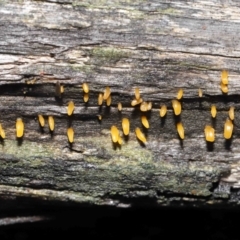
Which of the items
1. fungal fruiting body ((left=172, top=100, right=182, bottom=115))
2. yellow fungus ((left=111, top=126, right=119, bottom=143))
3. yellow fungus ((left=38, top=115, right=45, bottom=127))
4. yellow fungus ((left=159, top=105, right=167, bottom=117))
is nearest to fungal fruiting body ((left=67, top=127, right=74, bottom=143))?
yellow fungus ((left=38, top=115, right=45, bottom=127))

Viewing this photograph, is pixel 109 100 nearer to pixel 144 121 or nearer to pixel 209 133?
pixel 144 121

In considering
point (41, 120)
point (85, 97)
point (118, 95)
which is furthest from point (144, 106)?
point (41, 120)

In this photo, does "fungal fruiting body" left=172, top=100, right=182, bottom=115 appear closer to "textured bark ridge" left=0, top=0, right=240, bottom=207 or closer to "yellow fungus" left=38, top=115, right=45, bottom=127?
"textured bark ridge" left=0, top=0, right=240, bottom=207

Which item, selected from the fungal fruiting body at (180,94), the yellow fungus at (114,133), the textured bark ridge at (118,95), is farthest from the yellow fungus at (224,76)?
the yellow fungus at (114,133)

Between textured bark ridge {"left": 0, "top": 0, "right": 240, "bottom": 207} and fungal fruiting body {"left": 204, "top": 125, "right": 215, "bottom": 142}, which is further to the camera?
fungal fruiting body {"left": 204, "top": 125, "right": 215, "bottom": 142}

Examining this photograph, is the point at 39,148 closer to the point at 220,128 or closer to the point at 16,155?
the point at 16,155

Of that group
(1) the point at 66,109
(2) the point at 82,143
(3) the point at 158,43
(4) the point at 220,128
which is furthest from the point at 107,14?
(4) the point at 220,128
